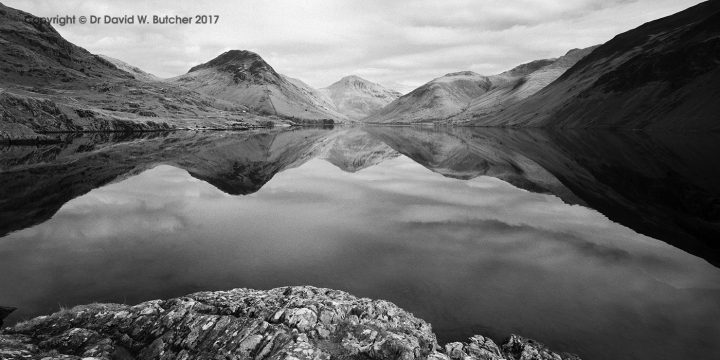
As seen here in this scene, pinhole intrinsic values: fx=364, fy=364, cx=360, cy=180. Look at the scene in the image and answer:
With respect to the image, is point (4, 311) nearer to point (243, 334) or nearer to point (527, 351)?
point (243, 334)

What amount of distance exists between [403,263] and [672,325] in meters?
13.9

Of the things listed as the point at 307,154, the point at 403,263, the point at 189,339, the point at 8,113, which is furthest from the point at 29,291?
the point at 8,113

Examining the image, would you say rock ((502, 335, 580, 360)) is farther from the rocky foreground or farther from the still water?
the still water

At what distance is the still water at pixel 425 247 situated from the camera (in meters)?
17.9

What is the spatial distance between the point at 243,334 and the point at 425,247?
1743 centimetres

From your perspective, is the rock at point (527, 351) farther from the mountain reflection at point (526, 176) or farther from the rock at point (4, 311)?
the rock at point (4, 311)

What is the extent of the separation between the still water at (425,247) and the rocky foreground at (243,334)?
9.30ft

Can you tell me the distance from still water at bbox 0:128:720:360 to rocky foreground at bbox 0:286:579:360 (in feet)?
9.30

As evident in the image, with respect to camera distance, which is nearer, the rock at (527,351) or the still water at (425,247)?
the rock at (527,351)

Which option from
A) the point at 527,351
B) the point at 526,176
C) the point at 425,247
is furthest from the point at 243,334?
the point at 526,176

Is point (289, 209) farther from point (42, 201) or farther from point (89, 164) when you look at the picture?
point (89, 164)

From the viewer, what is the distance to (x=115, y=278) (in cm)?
2164

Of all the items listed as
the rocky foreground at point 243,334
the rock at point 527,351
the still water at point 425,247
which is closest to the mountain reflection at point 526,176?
the still water at point 425,247

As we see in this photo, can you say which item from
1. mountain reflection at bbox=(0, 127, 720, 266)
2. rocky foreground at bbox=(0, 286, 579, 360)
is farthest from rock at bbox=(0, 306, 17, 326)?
mountain reflection at bbox=(0, 127, 720, 266)
